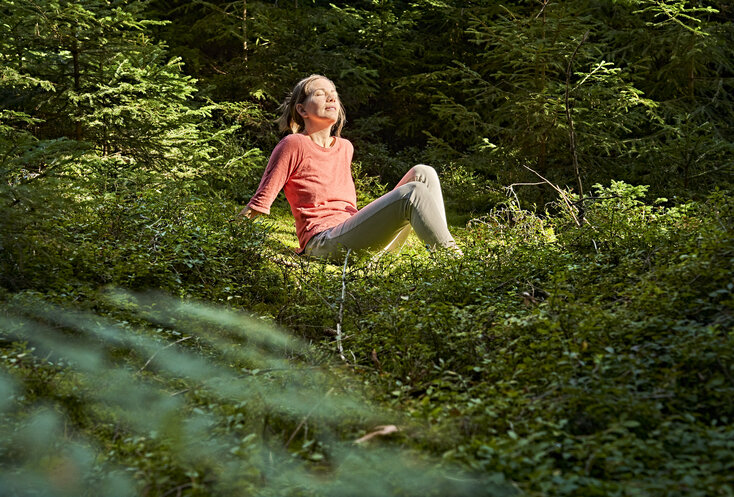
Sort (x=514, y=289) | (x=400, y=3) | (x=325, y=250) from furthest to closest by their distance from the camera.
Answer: (x=400, y=3), (x=325, y=250), (x=514, y=289)

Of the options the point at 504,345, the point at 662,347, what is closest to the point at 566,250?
the point at 504,345

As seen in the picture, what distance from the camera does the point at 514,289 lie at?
3.63 m

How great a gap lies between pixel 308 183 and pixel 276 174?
28cm

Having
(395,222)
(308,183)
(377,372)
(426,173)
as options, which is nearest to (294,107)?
(308,183)

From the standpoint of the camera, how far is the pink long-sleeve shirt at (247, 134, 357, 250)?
16.1 ft

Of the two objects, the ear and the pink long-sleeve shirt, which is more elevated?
the ear

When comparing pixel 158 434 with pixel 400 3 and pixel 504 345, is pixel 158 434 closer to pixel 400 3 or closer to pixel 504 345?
pixel 504 345

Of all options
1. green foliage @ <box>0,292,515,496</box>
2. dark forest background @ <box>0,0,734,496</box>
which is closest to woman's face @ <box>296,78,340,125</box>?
dark forest background @ <box>0,0,734,496</box>

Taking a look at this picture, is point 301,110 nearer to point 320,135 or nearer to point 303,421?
point 320,135

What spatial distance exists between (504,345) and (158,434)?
155cm

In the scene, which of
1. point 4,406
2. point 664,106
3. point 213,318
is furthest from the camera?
point 664,106

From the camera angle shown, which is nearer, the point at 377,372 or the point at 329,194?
the point at 377,372

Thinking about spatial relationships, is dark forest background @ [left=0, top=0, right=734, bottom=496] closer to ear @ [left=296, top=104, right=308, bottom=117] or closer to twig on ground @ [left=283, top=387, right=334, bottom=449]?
twig on ground @ [left=283, top=387, right=334, bottom=449]

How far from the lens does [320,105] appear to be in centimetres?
506
